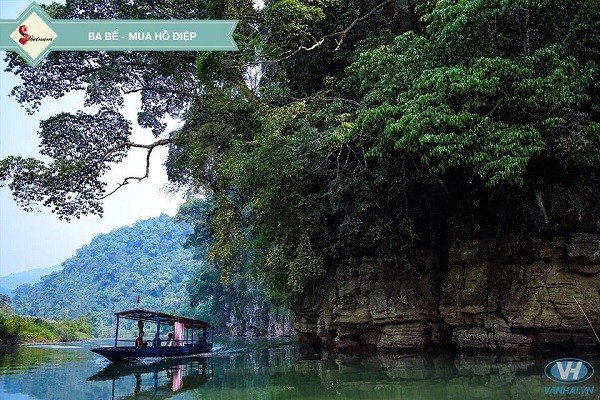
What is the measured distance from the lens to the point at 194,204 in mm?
35031

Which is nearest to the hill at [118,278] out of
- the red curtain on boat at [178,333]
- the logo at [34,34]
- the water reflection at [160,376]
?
the red curtain on boat at [178,333]

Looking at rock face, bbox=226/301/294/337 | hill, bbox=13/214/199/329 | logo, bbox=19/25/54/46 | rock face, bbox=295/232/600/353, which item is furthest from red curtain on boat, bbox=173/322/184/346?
hill, bbox=13/214/199/329

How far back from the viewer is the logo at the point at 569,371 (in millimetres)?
7176

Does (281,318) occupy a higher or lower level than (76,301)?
lower

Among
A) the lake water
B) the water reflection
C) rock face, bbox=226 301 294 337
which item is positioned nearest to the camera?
the lake water

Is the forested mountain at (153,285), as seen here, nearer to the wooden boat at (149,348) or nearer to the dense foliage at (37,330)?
the dense foliage at (37,330)

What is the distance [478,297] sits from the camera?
1110cm

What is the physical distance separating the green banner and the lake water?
19.5 ft

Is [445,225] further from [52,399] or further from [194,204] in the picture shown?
[194,204]

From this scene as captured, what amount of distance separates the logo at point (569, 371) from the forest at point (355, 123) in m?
2.93

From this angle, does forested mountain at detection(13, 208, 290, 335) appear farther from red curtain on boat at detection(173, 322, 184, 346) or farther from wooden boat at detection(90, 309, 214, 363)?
wooden boat at detection(90, 309, 214, 363)

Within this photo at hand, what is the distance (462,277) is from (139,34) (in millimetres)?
8437

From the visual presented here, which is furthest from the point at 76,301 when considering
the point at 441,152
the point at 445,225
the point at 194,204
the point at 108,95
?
the point at 441,152

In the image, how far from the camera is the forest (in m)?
7.95
